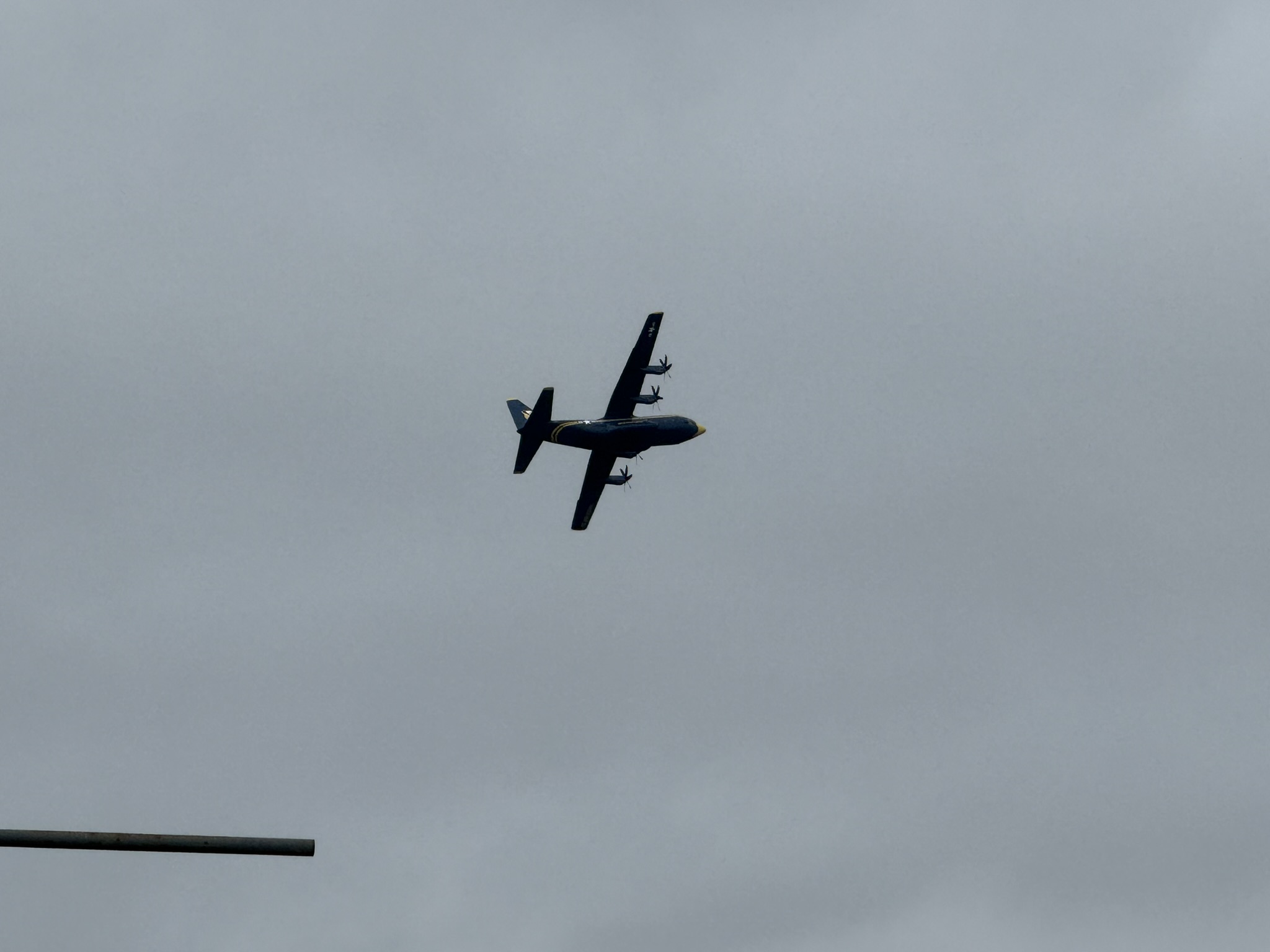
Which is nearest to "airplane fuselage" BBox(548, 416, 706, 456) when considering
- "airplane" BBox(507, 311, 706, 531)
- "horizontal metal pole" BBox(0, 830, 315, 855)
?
"airplane" BBox(507, 311, 706, 531)

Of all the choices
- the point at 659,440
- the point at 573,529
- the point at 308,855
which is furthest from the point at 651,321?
the point at 308,855

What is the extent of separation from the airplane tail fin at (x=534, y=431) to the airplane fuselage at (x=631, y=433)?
231 cm

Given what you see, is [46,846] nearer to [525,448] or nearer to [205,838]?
[205,838]

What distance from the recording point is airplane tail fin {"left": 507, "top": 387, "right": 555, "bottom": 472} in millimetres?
116125

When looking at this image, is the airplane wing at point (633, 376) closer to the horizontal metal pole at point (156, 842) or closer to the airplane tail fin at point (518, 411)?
the airplane tail fin at point (518, 411)

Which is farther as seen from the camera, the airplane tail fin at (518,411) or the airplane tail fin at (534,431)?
the airplane tail fin at (518,411)

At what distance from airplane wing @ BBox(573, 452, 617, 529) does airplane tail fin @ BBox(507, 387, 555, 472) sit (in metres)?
9.93

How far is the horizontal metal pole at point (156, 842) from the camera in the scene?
21.4 m

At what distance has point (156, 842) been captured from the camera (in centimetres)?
2159

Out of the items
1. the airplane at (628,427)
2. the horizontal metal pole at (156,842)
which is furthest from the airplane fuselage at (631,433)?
the horizontal metal pole at (156,842)

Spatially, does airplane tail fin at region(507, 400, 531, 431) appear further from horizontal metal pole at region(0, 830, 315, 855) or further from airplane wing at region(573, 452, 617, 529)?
horizontal metal pole at region(0, 830, 315, 855)

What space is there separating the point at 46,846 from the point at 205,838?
197 centimetres

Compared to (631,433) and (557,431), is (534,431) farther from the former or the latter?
(631,433)

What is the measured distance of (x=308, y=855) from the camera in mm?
21859
